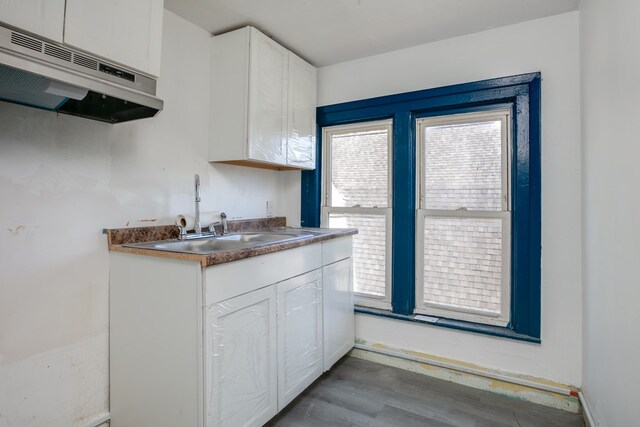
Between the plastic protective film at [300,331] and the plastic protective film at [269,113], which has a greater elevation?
the plastic protective film at [269,113]

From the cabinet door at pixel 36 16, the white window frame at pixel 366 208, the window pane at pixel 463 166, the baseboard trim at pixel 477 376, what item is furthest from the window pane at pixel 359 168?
the cabinet door at pixel 36 16

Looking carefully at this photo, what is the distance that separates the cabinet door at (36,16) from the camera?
1.02 m

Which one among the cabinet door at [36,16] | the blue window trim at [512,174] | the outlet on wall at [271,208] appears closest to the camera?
the cabinet door at [36,16]

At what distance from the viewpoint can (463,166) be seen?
236cm

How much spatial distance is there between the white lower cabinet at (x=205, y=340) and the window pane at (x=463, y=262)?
109cm

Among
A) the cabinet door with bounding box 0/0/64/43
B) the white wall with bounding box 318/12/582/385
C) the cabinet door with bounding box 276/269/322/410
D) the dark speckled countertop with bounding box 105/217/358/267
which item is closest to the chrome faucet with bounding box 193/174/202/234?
the dark speckled countertop with bounding box 105/217/358/267

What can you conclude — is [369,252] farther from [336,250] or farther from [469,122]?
[469,122]

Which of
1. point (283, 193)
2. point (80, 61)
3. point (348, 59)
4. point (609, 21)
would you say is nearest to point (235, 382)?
point (80, 61)

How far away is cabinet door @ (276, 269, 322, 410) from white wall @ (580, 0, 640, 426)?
57.1 inches

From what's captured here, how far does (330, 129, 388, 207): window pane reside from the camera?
268 cm

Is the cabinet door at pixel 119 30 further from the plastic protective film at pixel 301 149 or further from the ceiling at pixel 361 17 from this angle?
the plastic protective film at pixel 301 149

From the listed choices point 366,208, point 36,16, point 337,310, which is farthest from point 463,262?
point 36,16

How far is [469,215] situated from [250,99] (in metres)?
1.71

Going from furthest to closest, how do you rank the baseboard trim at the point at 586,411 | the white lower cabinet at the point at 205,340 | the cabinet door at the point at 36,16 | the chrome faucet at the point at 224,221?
the chrome faucet at the point at 224,221, the baseboard trim at the point at 586,411, the white lower cabinet at the point at 205,340, the cabinet door at the point at 36,16
